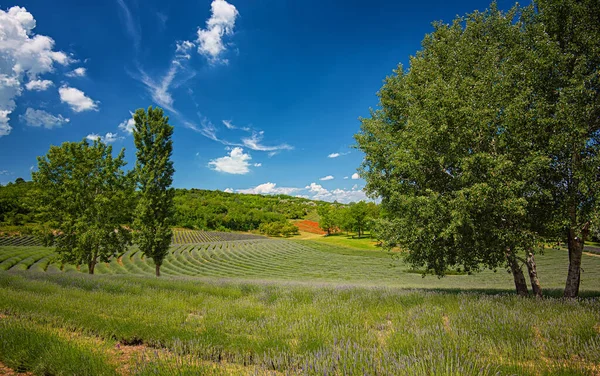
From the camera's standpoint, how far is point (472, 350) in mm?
3537

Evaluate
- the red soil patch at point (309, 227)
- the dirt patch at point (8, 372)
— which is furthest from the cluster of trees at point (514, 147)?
the red soil patch at point (309, 227)

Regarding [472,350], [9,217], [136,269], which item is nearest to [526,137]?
[472,350]

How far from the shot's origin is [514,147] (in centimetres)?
785

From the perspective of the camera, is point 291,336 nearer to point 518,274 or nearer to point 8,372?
point 8,372

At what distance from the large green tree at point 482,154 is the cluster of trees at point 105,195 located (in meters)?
17.1

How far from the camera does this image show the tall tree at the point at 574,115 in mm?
6967

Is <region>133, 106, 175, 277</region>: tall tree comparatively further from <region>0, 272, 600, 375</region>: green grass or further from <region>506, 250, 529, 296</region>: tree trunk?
<region>506, 250, 529, 296</region>: tree trunk

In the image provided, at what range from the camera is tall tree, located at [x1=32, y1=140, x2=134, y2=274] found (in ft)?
69.1

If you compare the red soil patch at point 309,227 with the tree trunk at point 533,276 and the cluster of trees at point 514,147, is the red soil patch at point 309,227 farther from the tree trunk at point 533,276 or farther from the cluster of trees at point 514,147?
the cluster of trees at point 514,147

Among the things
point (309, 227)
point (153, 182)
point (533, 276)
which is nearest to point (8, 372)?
point (533, 276)

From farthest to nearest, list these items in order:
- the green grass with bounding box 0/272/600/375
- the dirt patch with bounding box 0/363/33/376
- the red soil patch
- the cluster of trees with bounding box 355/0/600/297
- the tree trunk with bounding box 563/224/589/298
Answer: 1. the red soil patch
2. the tree trunk with bounding box 563/224/589/298
3. the cluster of trees with bounding box 355/0/600/297
4. the dirt patch with bounding box 0/363/33/376
5. the green grass with bounding box 0/272/600/375

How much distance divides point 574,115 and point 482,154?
2273 millimetres

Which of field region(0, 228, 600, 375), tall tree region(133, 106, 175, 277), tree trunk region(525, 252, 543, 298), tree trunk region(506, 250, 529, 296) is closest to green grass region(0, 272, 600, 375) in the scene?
field region(0, 228, 600, 375)

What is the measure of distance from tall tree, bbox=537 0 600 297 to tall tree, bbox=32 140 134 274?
2576 cm
